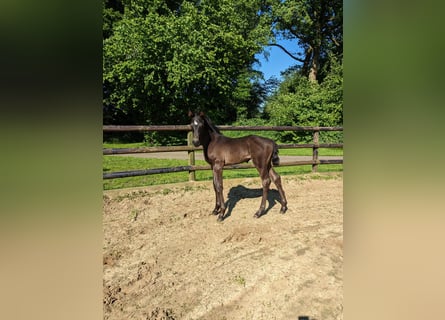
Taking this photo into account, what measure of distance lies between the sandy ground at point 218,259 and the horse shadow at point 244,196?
6 centimetres

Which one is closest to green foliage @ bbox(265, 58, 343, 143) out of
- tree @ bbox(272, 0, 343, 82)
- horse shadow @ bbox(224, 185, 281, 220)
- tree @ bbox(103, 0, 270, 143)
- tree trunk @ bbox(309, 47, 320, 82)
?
tree trunk @ bbox(309, 47, 320, 82)

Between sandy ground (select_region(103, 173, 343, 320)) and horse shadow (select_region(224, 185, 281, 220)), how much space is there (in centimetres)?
6

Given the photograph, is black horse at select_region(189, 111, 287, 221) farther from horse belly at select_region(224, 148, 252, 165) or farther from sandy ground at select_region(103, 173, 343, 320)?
sandy ground at select_region(103, 173, 343, 320)

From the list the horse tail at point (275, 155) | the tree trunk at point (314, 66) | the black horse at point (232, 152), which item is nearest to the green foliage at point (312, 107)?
the tree trunk at point (314, 66)

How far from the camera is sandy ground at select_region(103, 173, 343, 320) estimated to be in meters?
1.96

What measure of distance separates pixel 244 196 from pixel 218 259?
7.84 feet

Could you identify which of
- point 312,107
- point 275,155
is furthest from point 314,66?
point 275,155

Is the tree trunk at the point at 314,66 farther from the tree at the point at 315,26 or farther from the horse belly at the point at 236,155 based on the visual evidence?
the horse belly at the point at 236,155
